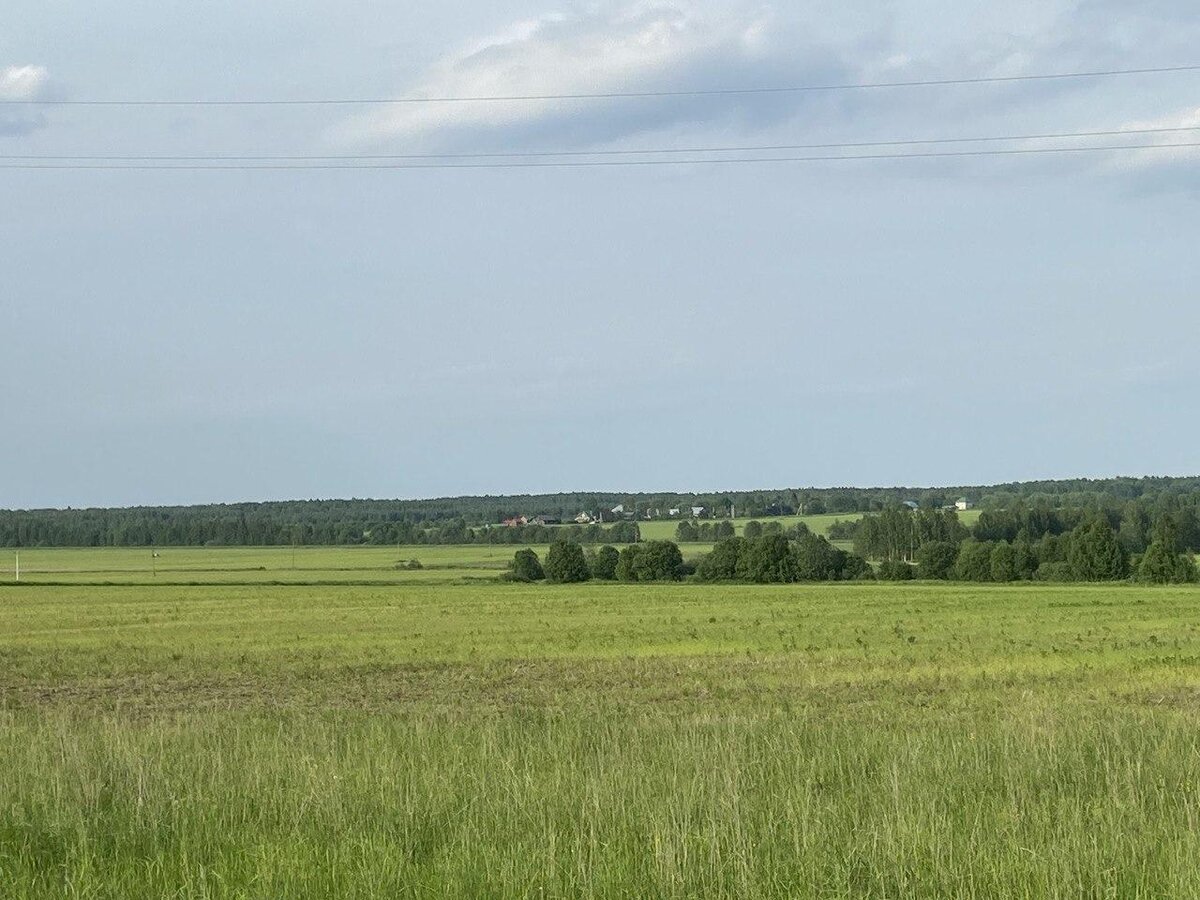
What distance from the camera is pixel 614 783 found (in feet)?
38.5

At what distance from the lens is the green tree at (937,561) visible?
11025 centimetres

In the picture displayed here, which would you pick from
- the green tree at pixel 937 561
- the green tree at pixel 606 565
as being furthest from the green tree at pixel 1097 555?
the green tree at pixel 606 565

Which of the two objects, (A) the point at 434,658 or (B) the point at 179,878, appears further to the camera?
(A) the point at 434,658

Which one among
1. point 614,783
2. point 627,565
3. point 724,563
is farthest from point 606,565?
point 614,783

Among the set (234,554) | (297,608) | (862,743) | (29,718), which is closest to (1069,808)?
(862,743)

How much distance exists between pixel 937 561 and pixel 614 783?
338 ft

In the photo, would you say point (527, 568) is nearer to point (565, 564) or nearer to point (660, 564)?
point (565, 564)

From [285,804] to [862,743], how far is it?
622cm

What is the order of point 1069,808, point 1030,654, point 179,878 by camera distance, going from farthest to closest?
1. point 1030,654
2. point 1069,808
3. point 179,878

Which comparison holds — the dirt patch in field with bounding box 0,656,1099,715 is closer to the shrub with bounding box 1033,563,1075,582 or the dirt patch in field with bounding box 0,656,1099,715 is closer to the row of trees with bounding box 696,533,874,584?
the row of trees with bounding box 696,533,874,584

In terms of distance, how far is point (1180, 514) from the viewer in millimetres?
130500

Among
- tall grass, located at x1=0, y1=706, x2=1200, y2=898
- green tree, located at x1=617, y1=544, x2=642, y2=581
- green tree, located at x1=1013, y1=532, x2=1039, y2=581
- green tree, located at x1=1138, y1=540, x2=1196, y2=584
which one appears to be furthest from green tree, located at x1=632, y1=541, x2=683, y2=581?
tall grass, located at x1=0, y1=706, x2=1200, y2=898

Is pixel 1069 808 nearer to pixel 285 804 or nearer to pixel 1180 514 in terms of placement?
pixel 285 804

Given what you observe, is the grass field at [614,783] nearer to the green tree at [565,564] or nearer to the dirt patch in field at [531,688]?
the dirt patch in field at [531,688]
